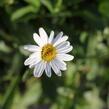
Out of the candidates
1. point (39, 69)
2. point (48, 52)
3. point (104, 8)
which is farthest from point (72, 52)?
point (39, 69)

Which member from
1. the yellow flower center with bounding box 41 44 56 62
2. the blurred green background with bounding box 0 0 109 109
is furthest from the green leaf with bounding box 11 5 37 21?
the yellow flower center with bounding box 41 44 56 62

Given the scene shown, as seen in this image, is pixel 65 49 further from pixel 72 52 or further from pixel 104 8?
pixel 104 8

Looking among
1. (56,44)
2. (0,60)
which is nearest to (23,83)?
(0,60)

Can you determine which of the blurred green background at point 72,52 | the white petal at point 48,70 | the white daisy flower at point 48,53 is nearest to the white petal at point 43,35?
the white daisy flower at point 48,53

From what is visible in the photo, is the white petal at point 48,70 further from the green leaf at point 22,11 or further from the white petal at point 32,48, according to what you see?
the green leaf at point 22,11

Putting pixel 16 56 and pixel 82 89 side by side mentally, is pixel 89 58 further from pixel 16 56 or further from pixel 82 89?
pixel 16 56

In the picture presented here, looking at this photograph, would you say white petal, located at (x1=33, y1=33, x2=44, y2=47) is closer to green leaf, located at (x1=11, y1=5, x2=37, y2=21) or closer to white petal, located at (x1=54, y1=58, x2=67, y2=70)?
white petal, located at (x1=54, y1=58, x2=67, y2=70)
